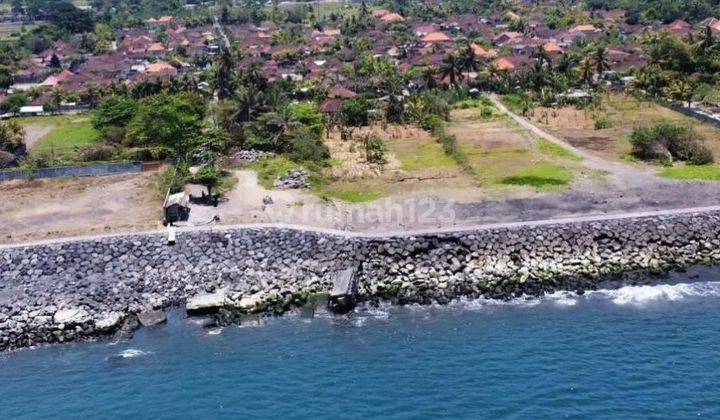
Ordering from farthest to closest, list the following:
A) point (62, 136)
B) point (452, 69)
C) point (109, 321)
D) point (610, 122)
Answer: point (452, 69) → point (62, 136) → point (610, 122) → point (109, 321)

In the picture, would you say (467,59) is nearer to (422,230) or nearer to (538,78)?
(538,78)

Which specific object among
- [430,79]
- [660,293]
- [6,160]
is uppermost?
[430,79]

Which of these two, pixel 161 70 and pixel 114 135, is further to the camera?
pixel 161 70

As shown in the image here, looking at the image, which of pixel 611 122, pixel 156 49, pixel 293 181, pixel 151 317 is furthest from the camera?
pixel 156 49

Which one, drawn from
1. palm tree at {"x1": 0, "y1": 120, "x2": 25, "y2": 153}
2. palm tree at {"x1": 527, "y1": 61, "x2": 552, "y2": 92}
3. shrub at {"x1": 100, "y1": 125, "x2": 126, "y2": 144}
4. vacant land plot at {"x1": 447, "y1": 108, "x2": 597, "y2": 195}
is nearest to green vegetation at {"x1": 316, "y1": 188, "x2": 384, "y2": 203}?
vacant land plot at {"x1": 447, "y1": 108, "x2": 597, "y2": 195}

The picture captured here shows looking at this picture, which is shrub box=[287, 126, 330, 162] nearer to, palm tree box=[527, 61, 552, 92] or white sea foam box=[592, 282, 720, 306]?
white sea foam box=[592, 282, 720, 306]

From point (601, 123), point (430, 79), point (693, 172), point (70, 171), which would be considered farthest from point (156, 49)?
point (693, 172)
